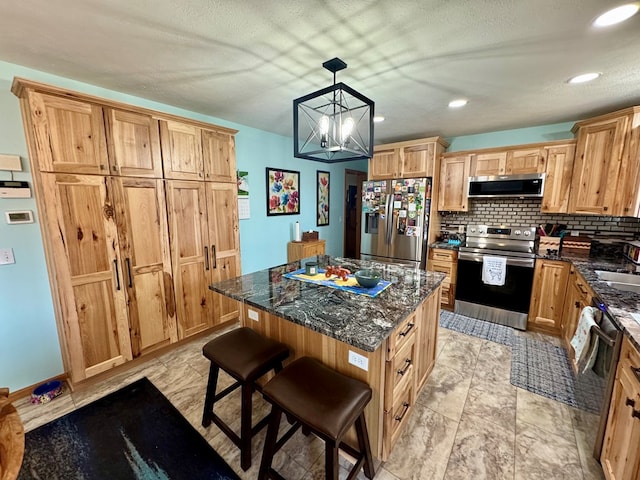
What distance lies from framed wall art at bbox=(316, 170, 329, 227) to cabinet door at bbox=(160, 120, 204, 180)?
7.40ft

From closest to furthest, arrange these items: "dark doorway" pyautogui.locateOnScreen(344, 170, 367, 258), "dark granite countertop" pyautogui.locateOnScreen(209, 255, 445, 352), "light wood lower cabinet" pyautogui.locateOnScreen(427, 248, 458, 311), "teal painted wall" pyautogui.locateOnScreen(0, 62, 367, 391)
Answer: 1. "dark granite countertop" pyautogui.locateOnScreen(209, 255, 445, 352)
2. "teal painted wall" pyautogui.locateOnScreen(0, 62, 367, 391)
3. "light wood lower cabinet" pyautogui.locateOnScreen(427, 248, 458, 311)
4. "dark doorway" pyautogui.locateOnScreen(344, 170, 367, 258)

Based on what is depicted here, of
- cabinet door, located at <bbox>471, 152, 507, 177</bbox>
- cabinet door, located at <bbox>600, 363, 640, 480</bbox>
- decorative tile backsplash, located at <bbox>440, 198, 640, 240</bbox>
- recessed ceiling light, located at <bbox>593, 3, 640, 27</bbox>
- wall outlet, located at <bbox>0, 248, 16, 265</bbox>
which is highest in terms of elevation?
recessed ceiling light, located at <bbox>593, 3, 640, 27</bbox>

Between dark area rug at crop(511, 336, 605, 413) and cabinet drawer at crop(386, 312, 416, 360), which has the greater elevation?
cabinet drawer at crop(386, 312, 416, 360)

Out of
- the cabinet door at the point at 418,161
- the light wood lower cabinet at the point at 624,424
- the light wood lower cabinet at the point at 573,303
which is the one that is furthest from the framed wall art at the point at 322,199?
the light wood lower cabinet at the point at 624,424

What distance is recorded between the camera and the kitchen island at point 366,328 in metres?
1.33

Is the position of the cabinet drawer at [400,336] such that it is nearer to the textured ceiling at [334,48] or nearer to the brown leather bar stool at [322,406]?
the brown leather bar stool at [322,406]

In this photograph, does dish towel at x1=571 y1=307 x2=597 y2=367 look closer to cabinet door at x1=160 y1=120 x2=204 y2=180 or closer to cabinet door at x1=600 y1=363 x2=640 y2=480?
cabinet door at x1=600 y1=363 x2=640 y2=480

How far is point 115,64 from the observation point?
186cm

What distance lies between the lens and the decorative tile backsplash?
2.94 m

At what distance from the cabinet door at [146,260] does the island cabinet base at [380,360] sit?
1.04 m

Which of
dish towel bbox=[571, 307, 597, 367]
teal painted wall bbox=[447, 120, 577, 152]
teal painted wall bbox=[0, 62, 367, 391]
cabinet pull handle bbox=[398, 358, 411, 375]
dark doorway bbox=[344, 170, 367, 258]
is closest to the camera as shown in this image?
cabinet pull handle bbox=[398, 358, 411, 375]

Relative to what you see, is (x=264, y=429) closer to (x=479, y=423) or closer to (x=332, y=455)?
(x=332, y=455)

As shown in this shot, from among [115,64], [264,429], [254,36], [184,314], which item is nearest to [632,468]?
[264,429]

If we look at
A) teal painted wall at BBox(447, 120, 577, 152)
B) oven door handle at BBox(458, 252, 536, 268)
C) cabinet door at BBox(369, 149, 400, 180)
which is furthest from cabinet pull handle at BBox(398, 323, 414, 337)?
teal painted wall at BBox(447, 120, 577, 152)
